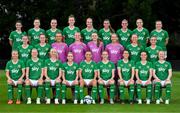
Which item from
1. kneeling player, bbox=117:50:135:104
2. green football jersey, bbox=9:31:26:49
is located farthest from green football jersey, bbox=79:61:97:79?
green football jersey, bbox=9:31:26:49

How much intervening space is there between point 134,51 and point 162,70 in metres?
0.87

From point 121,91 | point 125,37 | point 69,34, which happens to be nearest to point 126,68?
point 121,91

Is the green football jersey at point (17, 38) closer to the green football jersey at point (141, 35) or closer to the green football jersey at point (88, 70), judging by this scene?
the green football jersey at point (88, 70)

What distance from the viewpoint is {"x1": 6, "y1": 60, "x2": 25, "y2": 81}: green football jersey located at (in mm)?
13945

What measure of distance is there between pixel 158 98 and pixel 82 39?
2.63 metres

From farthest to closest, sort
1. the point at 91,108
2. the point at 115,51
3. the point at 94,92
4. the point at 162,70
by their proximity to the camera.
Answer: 1. the point at 115,51
2. the point at 162,70
3. the point at 94,92
4. the point at 91,108

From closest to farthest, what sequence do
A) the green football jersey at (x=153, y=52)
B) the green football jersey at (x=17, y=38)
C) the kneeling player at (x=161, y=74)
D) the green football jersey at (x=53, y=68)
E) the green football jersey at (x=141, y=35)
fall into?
1. the kneeling player at (x=161, y=74)
2. the green football jersey at (x=53, y=68)
3. the green football jersey at (x=153, y=52)
4. the green football jersey at (x=141, y=35)
5. the green football jersey at (x=17, y=38)

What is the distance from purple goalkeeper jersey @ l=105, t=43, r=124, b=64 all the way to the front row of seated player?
1.15 feet

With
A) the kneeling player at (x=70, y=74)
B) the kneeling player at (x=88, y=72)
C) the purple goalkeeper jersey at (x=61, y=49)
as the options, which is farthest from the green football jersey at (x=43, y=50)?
the kneeling player at (x=88, y=72)

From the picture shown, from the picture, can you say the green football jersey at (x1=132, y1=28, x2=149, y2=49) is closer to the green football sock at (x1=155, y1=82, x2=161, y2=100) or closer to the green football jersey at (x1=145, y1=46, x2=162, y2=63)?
the green football jersey at (x1=145, y1=46, x2=162, y2=63)

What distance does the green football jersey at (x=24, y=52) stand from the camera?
14.3m

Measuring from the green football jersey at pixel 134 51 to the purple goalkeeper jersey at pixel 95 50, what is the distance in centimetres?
69

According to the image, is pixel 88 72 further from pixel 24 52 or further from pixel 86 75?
pixel 24 52

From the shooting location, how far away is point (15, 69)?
549 inches
